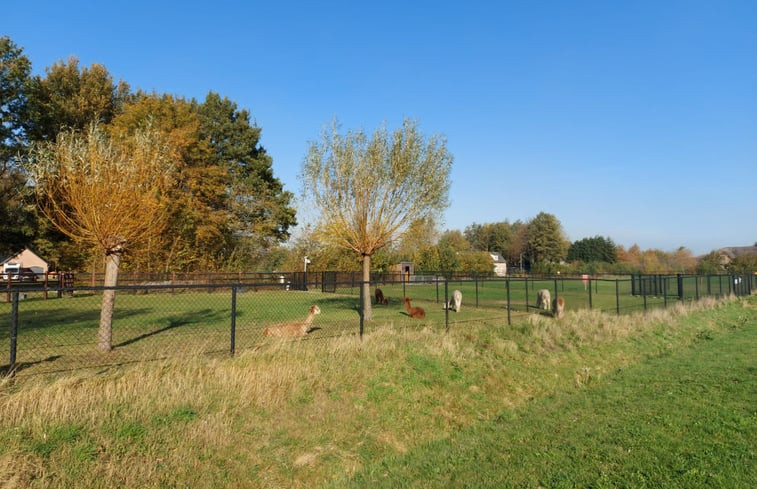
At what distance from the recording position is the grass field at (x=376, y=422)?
15.9 ft

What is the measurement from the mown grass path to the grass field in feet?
0.09

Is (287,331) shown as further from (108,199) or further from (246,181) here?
(246,181)

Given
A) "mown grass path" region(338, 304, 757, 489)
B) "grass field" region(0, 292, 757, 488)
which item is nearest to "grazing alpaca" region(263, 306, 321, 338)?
"grass field" region(0, 292, 757, 488)

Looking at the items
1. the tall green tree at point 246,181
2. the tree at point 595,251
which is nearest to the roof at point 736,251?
the tree at point 595,251

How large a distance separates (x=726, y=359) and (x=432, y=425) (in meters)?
8.37

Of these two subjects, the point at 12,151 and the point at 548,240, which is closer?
the point at 12,151

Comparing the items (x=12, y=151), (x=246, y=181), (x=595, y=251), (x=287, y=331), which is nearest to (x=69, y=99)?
(x=12, y=151)

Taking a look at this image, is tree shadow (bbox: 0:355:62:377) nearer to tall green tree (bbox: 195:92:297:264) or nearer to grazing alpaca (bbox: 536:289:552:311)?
grazing alpaca (bbox: 536:289:552:311)

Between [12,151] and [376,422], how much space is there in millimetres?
29713

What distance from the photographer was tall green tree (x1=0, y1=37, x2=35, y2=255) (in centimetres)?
2517

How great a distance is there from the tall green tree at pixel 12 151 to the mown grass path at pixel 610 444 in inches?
1083

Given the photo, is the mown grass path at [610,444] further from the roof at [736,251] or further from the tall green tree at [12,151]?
the roof at [736,251]

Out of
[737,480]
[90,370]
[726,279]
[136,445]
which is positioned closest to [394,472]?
[136,445]

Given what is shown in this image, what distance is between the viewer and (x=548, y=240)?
102 metres
